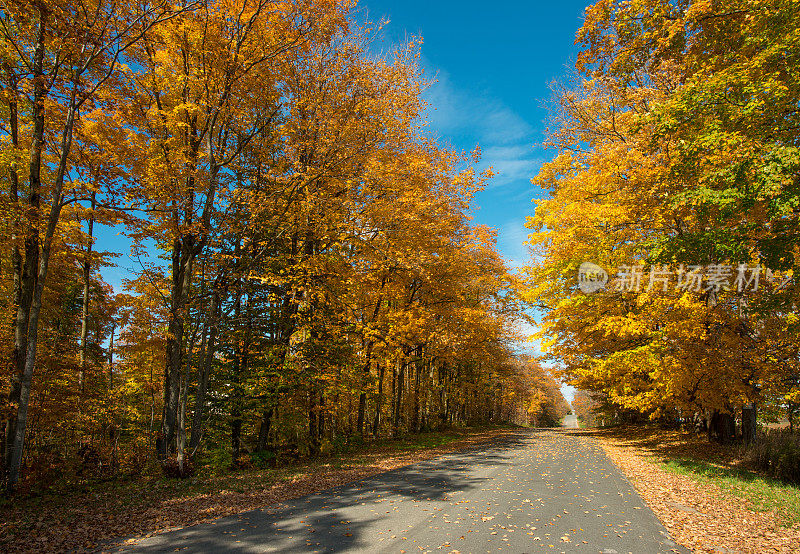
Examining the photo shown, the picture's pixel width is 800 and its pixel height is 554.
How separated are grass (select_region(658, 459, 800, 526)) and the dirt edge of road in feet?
0.86

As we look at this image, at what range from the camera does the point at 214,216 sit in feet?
38.4

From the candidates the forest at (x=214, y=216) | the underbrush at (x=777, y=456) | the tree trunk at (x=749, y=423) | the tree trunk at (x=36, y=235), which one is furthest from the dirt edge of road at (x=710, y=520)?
the tree trunk at (x=36, y=235)

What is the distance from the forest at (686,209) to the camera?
8.01 meters

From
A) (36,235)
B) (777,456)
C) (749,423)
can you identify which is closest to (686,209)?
(777,456)

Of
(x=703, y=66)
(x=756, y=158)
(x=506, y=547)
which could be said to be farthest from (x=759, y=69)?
(x=506, y=547)

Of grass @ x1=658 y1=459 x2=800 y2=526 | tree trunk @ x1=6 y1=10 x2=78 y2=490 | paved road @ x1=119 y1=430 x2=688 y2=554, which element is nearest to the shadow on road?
paved road @ x1=119 y1=430 x2=688 y2=554

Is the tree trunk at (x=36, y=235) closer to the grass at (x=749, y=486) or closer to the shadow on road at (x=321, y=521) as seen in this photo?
the shadow on road at (x=321, y=521)

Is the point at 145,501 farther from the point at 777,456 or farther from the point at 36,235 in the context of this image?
the point at 777,456

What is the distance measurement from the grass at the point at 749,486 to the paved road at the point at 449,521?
7.12 ft

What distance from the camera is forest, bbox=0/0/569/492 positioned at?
962cm

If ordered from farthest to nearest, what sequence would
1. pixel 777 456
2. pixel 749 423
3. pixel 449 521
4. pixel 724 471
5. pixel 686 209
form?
pixel 749 423
pixel 686 209
pixel 724 471
pixel 777 456
pixel 449 521

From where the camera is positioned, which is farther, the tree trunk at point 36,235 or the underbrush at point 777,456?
the underbrush at point 777,456

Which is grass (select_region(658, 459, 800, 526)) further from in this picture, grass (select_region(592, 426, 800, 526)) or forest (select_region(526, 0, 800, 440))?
forest (select_region(526, 0, 800, 440))

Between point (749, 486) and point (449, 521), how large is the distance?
307 inches
